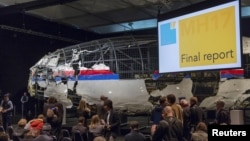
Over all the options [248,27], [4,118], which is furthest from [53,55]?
[248,27]

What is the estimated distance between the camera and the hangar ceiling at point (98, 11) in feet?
44.7

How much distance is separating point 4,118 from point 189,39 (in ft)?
29.9

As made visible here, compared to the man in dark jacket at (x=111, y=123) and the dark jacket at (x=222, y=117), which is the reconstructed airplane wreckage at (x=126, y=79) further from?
the man in dark jacket at (x=111, y=123)

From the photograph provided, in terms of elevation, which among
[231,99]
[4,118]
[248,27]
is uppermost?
[248,27]

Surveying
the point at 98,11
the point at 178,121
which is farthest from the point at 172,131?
the point at 98,11

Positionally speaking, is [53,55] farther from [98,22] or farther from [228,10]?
[98,22]

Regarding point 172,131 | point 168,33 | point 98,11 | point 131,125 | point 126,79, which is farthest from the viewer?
point 98,11

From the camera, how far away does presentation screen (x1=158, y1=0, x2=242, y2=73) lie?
4602 mm

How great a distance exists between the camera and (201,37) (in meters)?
5.08

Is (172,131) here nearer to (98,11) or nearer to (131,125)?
(131,125)

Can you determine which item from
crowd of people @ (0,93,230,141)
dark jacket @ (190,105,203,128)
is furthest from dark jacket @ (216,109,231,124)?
dark jacket @ (190,105,203,128)

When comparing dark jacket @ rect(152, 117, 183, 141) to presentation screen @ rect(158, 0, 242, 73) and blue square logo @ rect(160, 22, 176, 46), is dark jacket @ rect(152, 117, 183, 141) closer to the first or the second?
presentation screen @ rect(158, 0, 242, 73)

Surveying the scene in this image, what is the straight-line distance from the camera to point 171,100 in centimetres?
571

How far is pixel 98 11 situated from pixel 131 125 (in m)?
10.5
